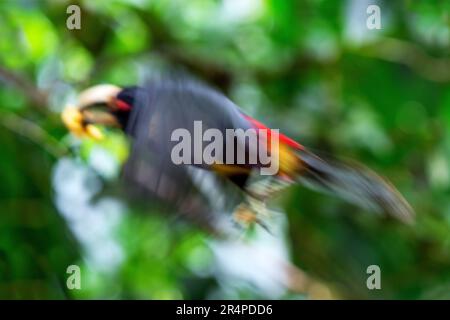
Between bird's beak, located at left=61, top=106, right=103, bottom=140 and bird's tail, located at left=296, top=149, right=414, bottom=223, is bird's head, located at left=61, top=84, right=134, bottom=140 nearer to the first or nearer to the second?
bird's beak, located at left=61, top=106, right=103, bottom=140

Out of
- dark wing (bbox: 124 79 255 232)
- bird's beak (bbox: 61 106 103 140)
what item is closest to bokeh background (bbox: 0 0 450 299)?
bird's beak (bbox: 61 106 103 140)

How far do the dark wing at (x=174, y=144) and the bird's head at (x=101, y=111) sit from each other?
5 centimetres

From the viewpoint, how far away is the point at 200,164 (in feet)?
1.69

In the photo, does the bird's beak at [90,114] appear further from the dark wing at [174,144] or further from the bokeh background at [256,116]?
the bokeh background at [256,116]

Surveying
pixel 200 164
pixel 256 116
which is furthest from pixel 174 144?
pixel 256 116

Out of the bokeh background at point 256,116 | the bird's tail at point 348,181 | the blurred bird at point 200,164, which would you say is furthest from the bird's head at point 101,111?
the bokeh background at point 256,116

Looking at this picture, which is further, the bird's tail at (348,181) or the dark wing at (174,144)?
the bird's tail at (348,181)

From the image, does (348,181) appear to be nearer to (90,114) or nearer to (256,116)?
(90,114)

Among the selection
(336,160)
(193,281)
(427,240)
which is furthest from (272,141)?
(427,240)

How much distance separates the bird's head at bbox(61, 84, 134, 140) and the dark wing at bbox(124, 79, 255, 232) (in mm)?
50

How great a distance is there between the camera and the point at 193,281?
1115 millimetres

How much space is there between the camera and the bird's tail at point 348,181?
1.75 ft

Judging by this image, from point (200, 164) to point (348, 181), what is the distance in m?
0.10

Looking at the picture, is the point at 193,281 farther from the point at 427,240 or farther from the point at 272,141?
the point at 272,141
